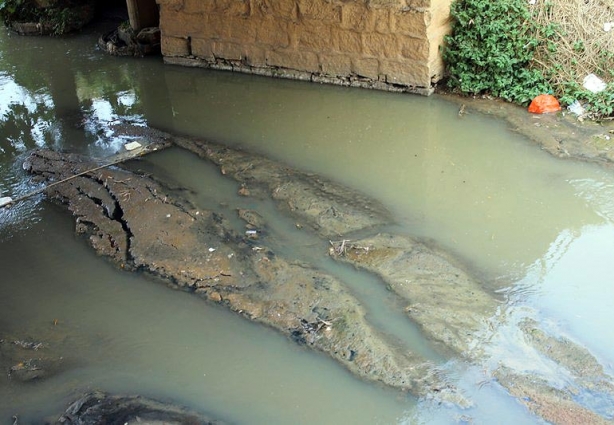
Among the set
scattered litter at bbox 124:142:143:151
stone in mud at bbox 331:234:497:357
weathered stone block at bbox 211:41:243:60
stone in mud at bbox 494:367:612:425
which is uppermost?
weathered stone block at bbox 211:41:243:60

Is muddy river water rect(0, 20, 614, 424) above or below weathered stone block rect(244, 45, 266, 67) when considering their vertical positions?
below

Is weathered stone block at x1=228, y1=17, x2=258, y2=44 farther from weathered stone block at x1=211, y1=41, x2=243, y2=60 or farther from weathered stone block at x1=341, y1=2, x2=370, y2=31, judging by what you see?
weathered stone block at x1=341, y1=2, x2=370, y2=31

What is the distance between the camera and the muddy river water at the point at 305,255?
3.41 meters

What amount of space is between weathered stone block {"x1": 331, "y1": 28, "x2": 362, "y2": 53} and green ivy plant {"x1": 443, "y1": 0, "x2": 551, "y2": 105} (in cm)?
106

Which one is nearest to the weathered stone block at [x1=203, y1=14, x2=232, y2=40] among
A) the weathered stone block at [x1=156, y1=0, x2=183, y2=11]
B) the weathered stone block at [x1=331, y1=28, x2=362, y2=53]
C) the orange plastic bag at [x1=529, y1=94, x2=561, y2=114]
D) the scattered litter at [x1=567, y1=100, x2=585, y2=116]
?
the weathered stone block at [x1=156, y1=0, x2=183, y2=11]

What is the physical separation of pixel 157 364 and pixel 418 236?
84.3 inches

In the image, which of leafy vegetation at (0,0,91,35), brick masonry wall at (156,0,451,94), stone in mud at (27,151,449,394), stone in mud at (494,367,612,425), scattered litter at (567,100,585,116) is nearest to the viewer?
stone in mud at (494,367,612,425)

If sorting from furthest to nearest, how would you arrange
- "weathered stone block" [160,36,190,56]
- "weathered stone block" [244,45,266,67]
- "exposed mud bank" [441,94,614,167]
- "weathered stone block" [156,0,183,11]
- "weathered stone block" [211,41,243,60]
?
"weathered stone block" [160,36,190,56] < "weathered stone block" [156,0,183,11] < "weathered stone block" [211,41,243,60] < "weathered stone block" [244,45,266,67] < "exposed mud bank" [441,94,614,167]

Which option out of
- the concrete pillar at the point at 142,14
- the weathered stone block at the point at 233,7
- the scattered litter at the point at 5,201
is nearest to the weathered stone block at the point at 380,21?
the weathered stone block at the point at 233,7

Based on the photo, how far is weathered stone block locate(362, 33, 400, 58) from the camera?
688 cm

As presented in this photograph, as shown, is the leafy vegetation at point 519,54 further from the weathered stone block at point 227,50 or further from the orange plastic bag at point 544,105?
the weathered stone block at point 227,50

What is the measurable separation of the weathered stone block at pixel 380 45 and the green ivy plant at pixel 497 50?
2.06 ft

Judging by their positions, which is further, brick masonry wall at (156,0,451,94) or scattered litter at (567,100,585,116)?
brick masonry wall at (156,0,451,94)

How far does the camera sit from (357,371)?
3467mm
